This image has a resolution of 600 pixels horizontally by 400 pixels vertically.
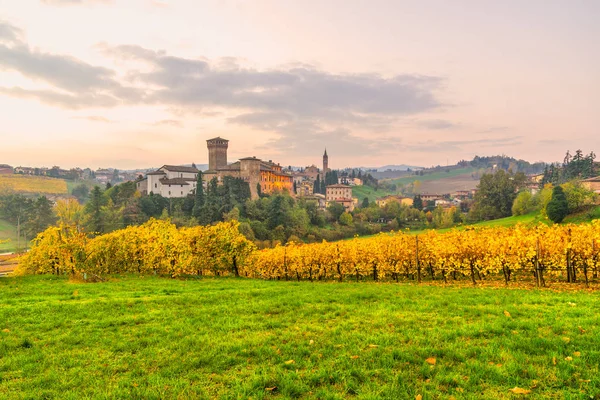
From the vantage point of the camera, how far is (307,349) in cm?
791

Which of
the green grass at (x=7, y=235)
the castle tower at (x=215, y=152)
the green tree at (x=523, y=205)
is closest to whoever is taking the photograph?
the green tree at (x=523, y=205)

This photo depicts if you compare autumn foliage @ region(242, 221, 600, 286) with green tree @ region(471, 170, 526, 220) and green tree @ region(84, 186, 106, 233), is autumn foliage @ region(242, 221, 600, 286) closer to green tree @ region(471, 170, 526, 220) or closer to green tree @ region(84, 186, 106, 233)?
green tree @ region(84, 186, 106, 233)

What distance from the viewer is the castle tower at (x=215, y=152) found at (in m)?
144

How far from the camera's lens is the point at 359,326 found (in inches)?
376

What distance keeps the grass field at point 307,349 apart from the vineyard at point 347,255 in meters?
8.57

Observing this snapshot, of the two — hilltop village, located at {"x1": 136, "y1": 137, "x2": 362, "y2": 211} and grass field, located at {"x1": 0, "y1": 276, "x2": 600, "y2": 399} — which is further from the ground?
hilltop village, located at {"x1": 136, "y1": 137, "x2": 362, "y2": 211}

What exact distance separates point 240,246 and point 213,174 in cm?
10935

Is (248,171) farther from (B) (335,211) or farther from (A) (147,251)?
(A) (147,251)

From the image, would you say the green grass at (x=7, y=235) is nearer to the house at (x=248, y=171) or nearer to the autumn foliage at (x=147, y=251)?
the house at (x=248, y=171)

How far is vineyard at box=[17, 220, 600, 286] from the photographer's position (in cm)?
2053

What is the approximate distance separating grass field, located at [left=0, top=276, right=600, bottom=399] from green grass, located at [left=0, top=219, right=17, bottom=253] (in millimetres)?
127725

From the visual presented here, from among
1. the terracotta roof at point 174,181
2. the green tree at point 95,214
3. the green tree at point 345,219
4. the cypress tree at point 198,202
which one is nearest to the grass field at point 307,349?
the cypress tree at point 198,202

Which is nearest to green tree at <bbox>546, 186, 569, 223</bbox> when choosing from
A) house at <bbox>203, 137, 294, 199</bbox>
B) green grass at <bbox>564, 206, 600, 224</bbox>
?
green grass at <bbox>564, 206, 600, 224</bbox>

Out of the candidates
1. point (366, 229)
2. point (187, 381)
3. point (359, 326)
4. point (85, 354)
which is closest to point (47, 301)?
point (85, 354)
